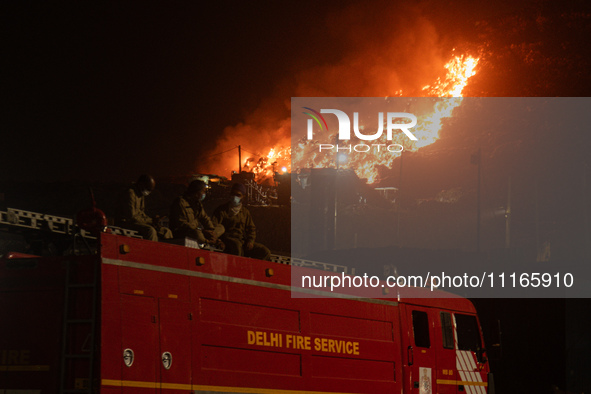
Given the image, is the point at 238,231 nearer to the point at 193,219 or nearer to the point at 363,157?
the point at 193,219

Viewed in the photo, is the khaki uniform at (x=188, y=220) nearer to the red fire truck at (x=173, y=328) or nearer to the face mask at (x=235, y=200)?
the face mask at (x=235, y=200)

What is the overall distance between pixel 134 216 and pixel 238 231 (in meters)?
1.97

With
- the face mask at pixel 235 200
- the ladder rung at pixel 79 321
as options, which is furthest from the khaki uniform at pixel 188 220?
the ladder rung at pixel 79 321

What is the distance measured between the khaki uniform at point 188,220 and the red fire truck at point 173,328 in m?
1.09

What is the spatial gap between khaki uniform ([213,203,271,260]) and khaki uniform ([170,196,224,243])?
39 centimetres

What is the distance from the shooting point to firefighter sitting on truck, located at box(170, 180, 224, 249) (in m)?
9.00

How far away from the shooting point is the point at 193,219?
9242 mm

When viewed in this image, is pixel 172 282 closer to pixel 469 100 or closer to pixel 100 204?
pixel 100 204

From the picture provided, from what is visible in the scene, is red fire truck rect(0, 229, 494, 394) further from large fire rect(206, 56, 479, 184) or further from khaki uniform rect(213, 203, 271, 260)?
large fire rect(206, 56, 479, 184)

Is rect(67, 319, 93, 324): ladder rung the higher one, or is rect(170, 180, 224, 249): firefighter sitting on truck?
rect(170, 180, 224, 249): firefighter sitting on truck

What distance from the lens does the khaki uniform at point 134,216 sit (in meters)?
8.38

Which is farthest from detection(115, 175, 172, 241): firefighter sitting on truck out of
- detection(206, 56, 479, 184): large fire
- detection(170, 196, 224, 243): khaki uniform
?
detection(206, 56, 479, 184): large fire

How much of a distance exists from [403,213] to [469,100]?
35135 millimetres

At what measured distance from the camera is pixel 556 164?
66.2 meters
